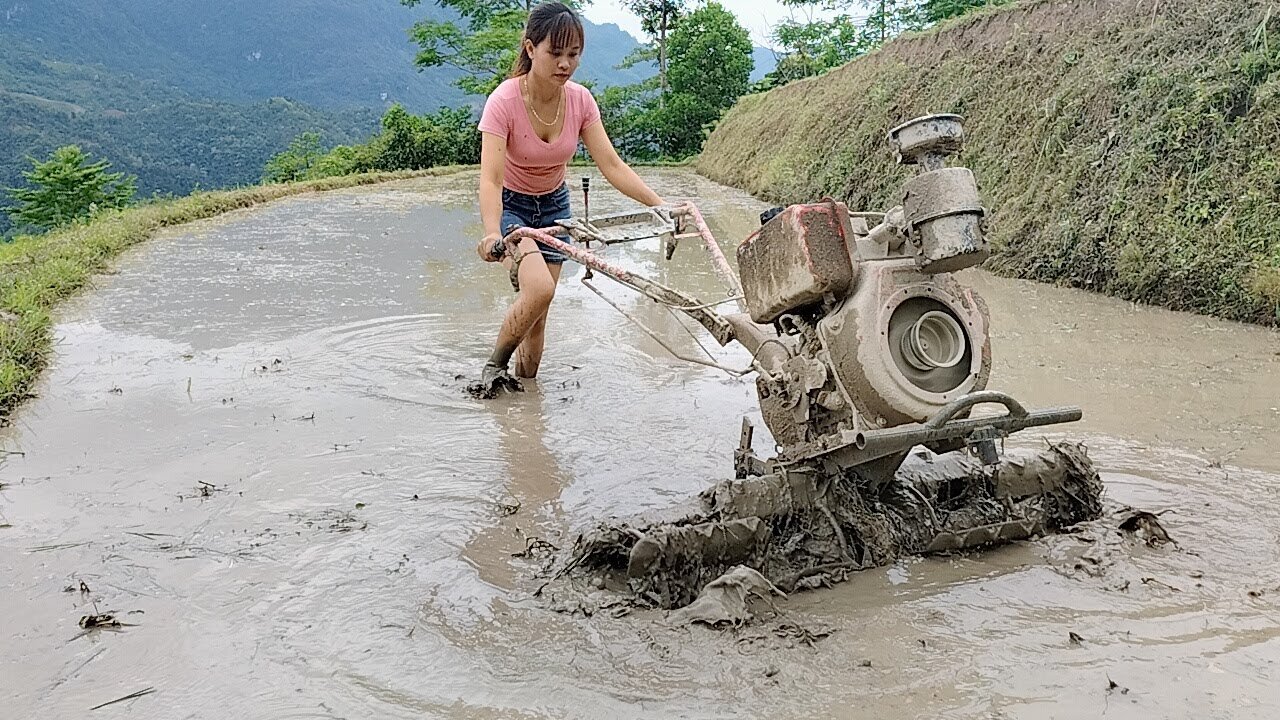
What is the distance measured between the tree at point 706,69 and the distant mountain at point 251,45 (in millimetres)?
76884

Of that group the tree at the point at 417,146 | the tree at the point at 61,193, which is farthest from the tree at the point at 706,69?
the tree at the point at 61,193

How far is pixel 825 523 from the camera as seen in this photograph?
3.18 metres

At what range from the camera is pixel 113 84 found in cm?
8762

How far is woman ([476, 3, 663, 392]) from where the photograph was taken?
15.0ft

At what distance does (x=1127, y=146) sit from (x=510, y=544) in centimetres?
654

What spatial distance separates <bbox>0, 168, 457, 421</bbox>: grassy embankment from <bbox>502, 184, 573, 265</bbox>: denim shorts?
2.66 metres

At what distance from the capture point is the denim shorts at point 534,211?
5.23 metres

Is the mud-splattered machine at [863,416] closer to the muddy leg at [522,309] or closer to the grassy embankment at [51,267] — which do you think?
the muddy leg at [522,309]

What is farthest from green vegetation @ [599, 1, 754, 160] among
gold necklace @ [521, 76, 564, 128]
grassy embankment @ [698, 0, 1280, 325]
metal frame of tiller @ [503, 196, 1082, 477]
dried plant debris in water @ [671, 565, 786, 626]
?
dried plant debris in water @ [671, 565, 786, 626]

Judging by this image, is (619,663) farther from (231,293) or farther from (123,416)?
(231,293)

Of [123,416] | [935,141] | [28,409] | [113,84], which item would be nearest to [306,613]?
[935,141]

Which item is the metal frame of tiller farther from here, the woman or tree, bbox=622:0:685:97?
tree, bbox=622:0:685:97

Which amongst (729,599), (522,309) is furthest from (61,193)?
(729,599)

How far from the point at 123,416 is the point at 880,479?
3703 mm
